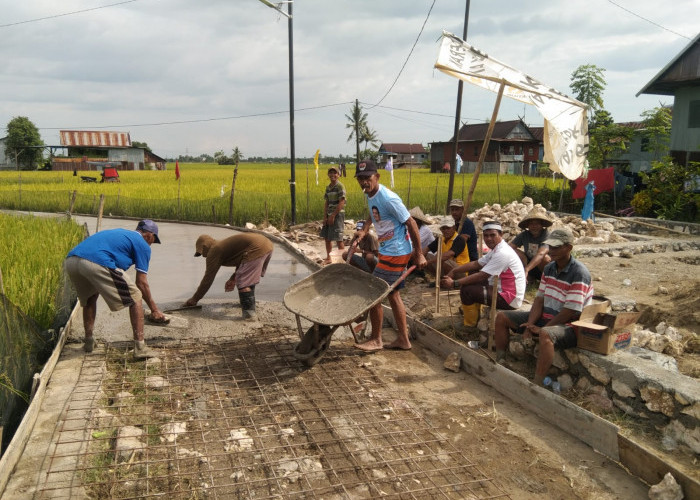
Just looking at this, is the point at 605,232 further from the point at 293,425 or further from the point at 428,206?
the point at 293,425

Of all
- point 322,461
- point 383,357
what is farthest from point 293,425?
point 383,357

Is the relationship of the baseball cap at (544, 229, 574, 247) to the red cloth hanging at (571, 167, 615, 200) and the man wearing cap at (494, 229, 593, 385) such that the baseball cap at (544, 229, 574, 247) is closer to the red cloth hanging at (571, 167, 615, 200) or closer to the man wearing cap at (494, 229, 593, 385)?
the man wearing cap at (494, 229, 593, 385)

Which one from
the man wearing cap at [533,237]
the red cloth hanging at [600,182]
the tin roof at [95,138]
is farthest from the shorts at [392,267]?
the tin roof at [95,138]

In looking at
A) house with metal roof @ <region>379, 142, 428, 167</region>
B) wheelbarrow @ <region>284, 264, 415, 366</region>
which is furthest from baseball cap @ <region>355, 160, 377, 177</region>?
house with metal roof @ <region>379, 142, 428, 167</region>

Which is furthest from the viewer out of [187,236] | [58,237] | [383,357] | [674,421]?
→ [187,236]

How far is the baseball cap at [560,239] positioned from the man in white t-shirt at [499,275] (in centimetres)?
79

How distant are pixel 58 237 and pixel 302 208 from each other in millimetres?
7413

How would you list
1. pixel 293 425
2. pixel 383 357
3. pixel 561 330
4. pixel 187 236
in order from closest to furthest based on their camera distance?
pixel 293 425, pixel 561 330, pixel 383 357, pixel 187 236

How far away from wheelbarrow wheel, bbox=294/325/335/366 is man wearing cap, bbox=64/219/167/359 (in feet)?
4.36

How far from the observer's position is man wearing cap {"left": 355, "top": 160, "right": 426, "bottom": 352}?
457cm

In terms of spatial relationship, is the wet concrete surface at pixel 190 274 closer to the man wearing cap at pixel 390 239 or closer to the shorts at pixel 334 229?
the shorts at pixel 334 229

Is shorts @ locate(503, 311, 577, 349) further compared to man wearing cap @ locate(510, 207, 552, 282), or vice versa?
man wearing cap @ locate(510, 207, 552, 282)

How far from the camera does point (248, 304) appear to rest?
573cm

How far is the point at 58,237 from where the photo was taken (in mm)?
8031
